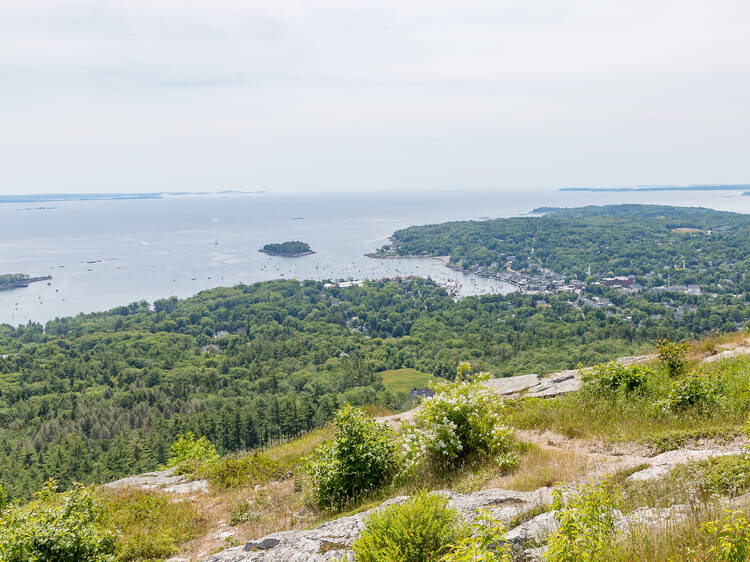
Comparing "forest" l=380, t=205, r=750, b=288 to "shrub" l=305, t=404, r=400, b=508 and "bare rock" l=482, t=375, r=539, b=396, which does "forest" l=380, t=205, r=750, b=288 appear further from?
"shrub" l=305, t=404, r=400, b=508

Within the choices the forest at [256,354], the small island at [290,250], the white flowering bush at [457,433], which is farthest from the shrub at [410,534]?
the small island at [290,250]

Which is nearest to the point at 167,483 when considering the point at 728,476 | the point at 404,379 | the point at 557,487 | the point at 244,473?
the point at 244,473

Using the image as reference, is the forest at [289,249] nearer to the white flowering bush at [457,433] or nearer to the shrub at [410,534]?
the white flowering bush at [457,433]

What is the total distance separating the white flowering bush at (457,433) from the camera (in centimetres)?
696

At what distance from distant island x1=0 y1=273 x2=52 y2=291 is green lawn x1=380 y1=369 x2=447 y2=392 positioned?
122 m

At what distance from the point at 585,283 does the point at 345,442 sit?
12985 cm

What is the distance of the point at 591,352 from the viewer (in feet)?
213

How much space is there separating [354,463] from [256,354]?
76.1m

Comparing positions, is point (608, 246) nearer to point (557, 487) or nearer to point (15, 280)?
point (557, 487)

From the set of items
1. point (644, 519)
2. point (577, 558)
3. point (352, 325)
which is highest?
point (577, 558)

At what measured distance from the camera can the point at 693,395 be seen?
24.1 feet

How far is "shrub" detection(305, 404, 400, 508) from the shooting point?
7078 mm

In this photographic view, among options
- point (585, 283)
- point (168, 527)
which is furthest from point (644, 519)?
point (585, 283)

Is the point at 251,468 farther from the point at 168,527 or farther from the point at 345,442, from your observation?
the point at 345,442
